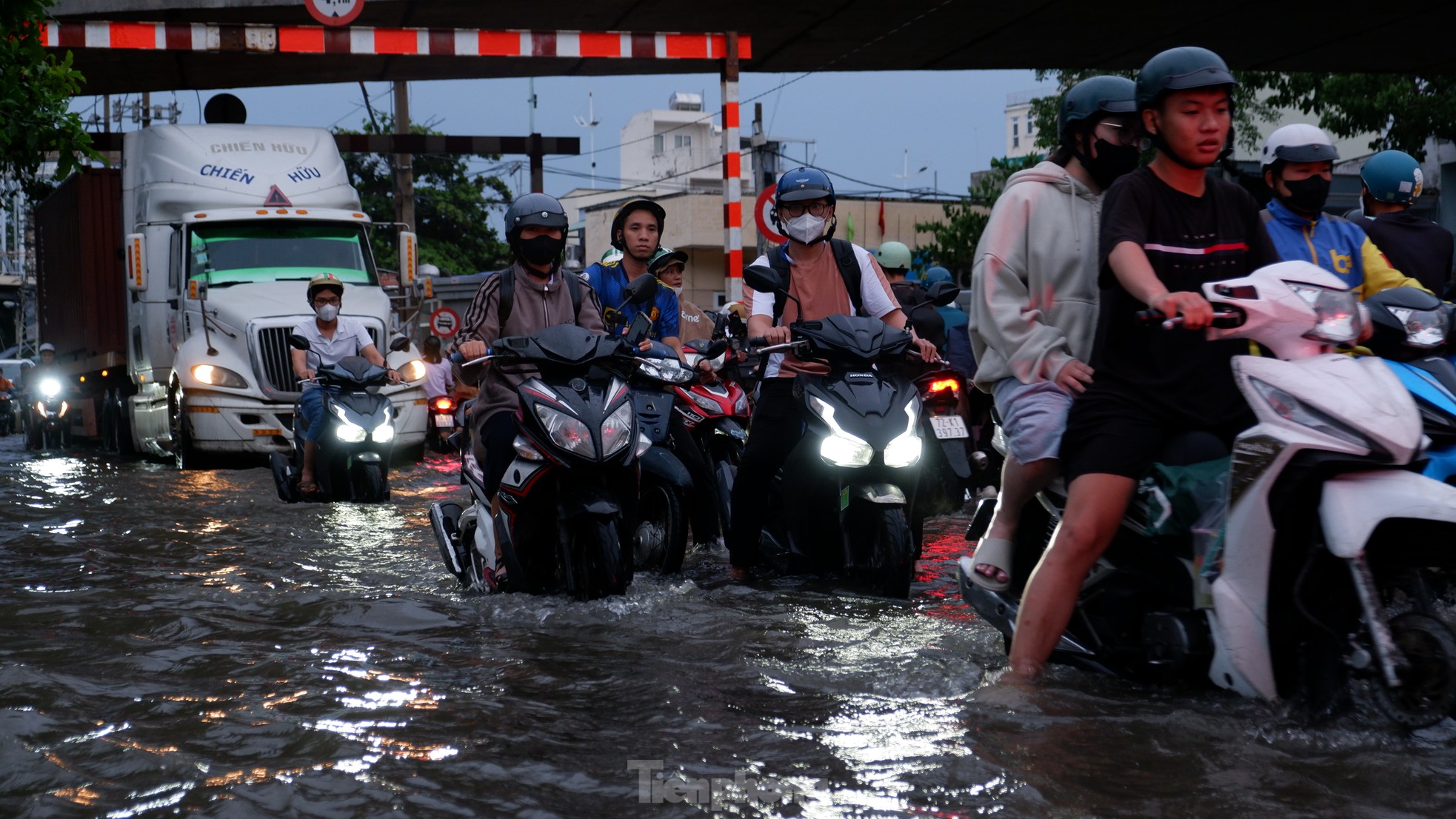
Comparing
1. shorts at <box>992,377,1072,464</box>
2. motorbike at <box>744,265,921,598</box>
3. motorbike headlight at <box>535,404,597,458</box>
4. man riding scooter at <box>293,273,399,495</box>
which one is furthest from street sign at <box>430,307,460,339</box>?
shorts at <box>992,377,1072,464</box>

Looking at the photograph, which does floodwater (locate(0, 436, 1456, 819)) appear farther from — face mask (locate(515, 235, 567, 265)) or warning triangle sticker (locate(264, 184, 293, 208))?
warning triangle sticker (locate(264, 184, 293, 208))

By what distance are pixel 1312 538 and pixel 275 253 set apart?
44.7ft

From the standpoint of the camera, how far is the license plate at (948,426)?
848cm

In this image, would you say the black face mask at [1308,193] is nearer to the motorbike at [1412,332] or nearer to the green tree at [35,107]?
the motorbike at [1412,332]

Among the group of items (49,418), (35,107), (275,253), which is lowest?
(49,418)

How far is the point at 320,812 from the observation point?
3311 mm

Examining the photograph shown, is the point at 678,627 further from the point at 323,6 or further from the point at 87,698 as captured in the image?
the point at 323,6

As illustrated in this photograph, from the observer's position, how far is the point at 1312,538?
11.7ft

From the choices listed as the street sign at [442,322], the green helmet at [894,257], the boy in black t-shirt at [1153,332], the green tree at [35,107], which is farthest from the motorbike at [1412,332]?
the street sign at [442,322]

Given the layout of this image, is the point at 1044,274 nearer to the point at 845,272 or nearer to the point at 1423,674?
the point at 1423,674

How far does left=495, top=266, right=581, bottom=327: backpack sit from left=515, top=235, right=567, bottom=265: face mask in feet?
0.38

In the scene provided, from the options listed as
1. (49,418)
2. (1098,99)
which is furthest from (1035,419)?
(49,418)

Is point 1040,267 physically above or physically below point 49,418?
above

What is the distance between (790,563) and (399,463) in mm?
9900
